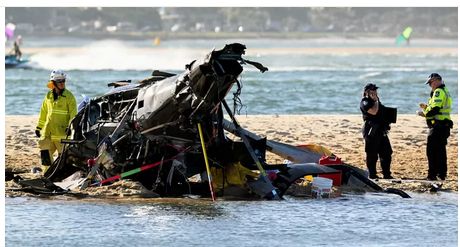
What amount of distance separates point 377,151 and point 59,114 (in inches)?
184

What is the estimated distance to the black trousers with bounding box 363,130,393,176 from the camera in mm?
14070

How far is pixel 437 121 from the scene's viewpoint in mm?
13969

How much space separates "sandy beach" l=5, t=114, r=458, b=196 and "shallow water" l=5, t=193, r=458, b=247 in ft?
5.61

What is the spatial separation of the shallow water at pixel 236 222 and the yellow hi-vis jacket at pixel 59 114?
4.82 feet

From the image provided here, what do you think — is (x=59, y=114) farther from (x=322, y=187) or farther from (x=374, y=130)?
(x=374, y=130)

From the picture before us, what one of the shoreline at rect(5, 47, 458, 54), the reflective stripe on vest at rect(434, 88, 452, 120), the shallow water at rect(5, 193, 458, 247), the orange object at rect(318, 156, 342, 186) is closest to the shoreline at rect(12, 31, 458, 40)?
the shoreline at rect(5, 47, 458, 54)

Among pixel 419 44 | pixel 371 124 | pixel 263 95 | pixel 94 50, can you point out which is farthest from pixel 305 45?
pixel 371 124

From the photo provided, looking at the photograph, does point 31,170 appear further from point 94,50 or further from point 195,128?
point 94,50

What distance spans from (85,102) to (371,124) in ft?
13.9

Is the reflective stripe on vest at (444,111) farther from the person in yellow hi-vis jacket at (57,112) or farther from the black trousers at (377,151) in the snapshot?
the person in yellow hi-vis jacket at (57,112)

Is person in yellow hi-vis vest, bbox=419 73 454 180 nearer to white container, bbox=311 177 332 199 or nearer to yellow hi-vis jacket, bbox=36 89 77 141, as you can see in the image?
white container, bbox=311 177 332 199

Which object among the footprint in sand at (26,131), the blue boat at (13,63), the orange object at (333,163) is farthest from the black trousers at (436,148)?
the blue boat at (13,63)

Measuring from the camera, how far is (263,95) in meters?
31.5

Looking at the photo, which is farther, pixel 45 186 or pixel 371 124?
pixel 371 124
